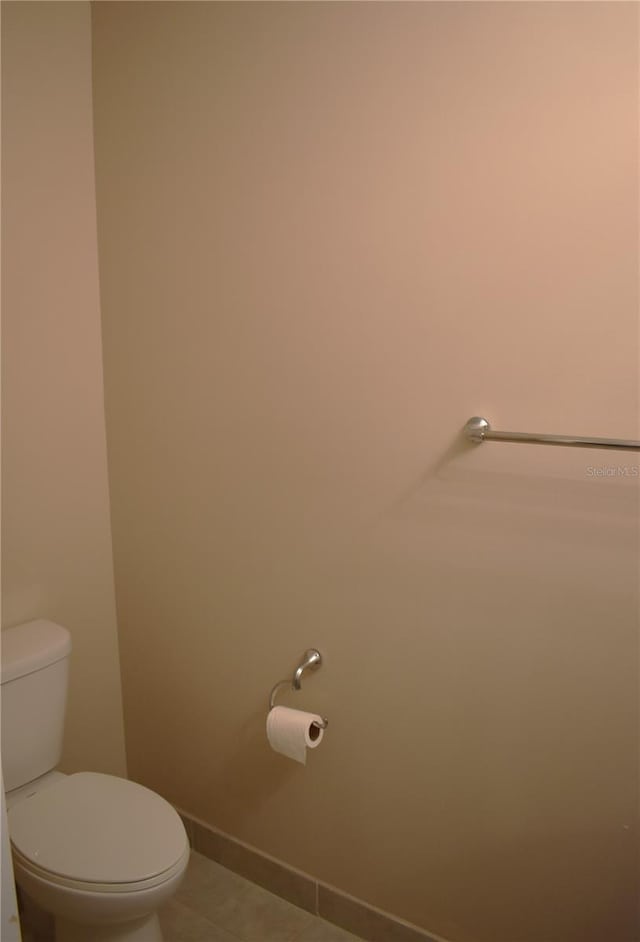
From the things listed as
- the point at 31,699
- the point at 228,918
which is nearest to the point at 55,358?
the point at 31,699

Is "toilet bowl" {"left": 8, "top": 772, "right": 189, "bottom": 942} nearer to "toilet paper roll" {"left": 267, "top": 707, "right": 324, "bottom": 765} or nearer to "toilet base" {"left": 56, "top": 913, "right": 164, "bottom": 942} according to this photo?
"toilet base" {"left": 56, "top": 913, "right": 164, "bottom": 942}

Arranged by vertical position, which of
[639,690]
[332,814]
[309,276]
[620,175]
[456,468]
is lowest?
[332,814]

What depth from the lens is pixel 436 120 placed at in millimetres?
1453

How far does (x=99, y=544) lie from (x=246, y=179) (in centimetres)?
118

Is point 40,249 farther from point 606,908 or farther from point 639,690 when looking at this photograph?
point 606,908

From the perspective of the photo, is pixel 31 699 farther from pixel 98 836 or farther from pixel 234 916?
pixel 234 916

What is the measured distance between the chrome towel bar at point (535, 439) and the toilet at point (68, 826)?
3.73ft

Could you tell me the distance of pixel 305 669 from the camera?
175cm

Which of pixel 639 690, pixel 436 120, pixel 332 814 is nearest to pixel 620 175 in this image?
pixel 436 120

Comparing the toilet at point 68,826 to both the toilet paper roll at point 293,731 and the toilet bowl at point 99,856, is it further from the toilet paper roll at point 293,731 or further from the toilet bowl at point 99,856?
the toilet paper roll at point 293,731

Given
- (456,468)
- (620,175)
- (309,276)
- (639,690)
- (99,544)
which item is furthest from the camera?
(99,544)

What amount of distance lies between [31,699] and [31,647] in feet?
0.43

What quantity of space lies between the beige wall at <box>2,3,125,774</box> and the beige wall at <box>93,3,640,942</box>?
3.0 inches

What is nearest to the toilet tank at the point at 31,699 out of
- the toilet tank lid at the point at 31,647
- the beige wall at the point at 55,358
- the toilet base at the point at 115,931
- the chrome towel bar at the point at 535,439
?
the toilet tank lid at the point at 31,647
